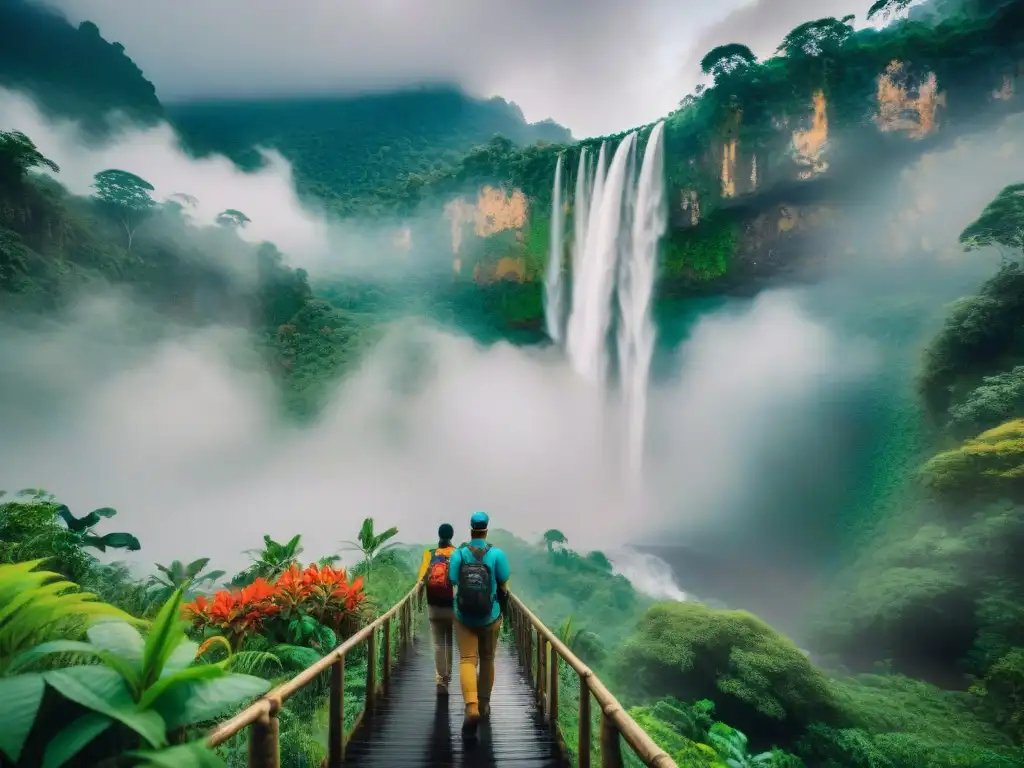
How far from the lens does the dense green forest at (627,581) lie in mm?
1470

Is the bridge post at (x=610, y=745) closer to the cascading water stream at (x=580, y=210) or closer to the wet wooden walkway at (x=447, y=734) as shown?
the wet wooden walkway at (x=447, y=734)

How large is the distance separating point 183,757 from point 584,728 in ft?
7.24

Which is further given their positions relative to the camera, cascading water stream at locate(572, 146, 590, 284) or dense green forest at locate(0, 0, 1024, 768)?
cascading water stream at locate(572, 146, 590, 284)

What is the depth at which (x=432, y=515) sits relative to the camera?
100.0 ft

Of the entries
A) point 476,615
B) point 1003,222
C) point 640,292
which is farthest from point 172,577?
point 1003,222

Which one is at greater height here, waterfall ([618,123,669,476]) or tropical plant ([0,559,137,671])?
waterfall ([618,123,669,476])

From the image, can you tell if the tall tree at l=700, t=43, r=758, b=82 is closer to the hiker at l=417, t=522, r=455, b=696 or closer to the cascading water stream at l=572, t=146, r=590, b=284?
the cascading water stream at l=572, t=146, r=590, b=284

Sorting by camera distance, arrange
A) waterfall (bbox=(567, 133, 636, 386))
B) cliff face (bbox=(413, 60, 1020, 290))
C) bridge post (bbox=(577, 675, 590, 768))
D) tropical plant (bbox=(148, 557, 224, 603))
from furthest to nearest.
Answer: waterfall (bbox=(567, 133, 636, 386)), cliff face (bbox=(413, 60, 1020, 290)), tropical plant (bbox=(148, 557, 224, 603)), bridge post (bbox=(577, 675, 590, 768))

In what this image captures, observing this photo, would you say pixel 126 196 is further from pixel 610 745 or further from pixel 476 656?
pixel 610 745

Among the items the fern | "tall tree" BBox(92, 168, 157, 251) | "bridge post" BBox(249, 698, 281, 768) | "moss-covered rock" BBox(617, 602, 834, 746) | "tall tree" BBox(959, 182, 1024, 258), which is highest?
"tall tree" BBox(92, 168, 157, 251)

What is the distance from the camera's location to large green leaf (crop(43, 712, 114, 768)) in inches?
43.7

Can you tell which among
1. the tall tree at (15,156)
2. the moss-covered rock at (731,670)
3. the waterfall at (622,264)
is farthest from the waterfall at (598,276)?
the tall tree at (15,156)

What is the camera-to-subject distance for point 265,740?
1992 millimetres

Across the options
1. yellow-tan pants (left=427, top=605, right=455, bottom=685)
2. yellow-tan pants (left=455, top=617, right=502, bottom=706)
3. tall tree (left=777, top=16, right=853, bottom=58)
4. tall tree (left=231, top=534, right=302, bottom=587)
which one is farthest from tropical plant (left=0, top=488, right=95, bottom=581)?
tall tree (left=777, top=16, right=853, bottom=58)
